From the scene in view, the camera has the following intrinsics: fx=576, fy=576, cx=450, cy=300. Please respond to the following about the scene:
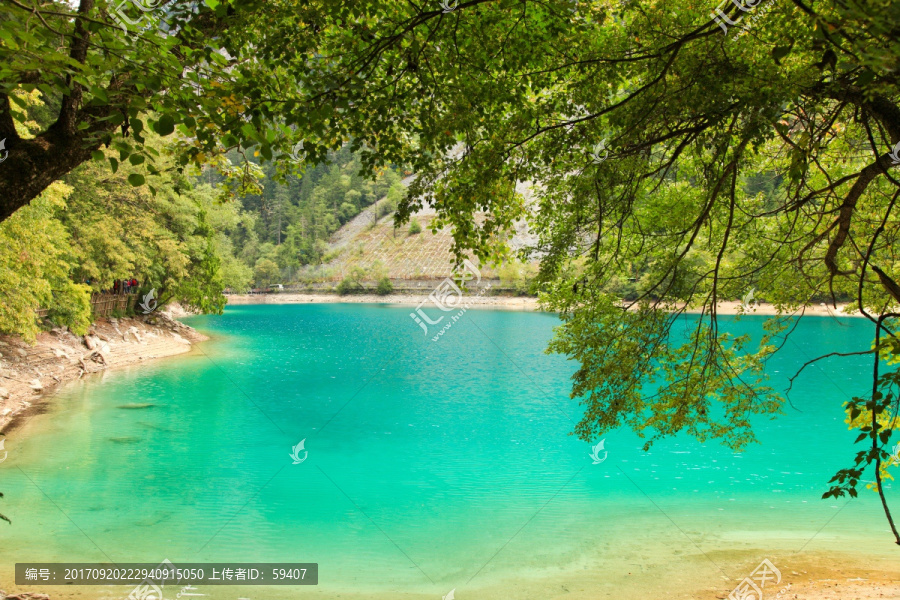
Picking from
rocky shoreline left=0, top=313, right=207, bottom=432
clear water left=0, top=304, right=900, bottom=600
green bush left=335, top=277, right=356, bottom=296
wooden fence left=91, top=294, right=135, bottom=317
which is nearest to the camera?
clear water left=0, top=304, right=900, bottom=600

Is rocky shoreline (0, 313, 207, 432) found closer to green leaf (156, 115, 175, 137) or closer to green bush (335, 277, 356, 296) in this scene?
green leaf (156, 115, 175, 137)

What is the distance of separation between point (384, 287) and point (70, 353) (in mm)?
63783

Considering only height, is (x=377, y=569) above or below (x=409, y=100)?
below

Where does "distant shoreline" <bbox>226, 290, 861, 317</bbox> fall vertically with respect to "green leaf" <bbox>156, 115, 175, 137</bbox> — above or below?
below

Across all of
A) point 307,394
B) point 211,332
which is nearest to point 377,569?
point 307,394

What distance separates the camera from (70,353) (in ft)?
68.8

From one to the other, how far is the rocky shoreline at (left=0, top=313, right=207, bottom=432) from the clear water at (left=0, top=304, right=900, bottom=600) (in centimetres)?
94

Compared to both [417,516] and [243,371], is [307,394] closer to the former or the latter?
[243,371]

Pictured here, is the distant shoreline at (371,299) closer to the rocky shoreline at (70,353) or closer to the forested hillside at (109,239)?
the forested hillside at (109,239)

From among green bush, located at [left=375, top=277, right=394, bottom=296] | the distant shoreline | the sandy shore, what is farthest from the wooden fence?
green bush, located at [left=375, top=277, right=394, bottom=296]

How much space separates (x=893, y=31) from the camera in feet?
6.97

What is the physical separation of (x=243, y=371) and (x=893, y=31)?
79.7 ft

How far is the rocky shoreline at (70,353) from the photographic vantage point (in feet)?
52.5

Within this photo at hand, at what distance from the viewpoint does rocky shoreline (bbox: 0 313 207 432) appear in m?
16.0
